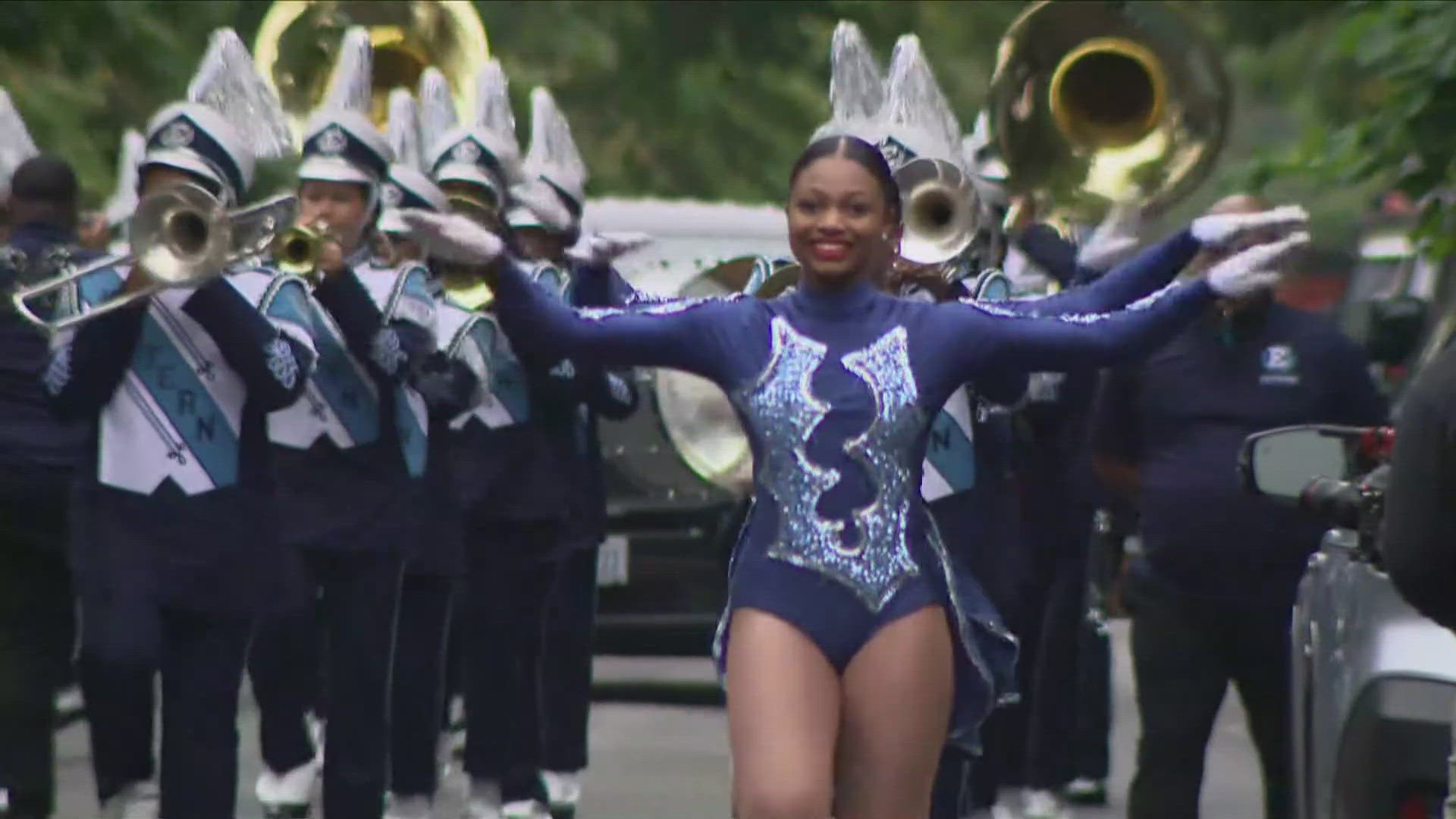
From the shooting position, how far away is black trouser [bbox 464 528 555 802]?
39.7ft

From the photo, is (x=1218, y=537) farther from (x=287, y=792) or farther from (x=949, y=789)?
(x=287, y=792)

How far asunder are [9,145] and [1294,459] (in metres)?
5.21

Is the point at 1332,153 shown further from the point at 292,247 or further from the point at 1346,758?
the point at 1346,758

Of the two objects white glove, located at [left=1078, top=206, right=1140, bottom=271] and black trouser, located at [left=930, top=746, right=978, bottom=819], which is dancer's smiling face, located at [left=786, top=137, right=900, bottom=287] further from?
black trouser, located at [left=930, top=746, right=978, bottom=819]

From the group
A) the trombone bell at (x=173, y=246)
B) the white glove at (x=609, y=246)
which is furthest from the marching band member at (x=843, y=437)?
the white glove at (x=609, y=246)

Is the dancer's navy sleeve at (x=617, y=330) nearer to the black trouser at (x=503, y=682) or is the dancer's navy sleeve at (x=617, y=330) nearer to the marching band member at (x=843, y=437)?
the marching band member at (x=843, y=437)

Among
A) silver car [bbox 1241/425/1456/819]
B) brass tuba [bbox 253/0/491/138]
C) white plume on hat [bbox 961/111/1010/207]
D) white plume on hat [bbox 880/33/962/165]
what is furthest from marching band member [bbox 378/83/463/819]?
brass tuba [bbox 253/0/491/138]

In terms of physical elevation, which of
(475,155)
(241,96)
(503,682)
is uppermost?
(475,155)

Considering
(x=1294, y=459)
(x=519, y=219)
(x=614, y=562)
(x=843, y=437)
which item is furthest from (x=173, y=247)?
(x=614, y=562)

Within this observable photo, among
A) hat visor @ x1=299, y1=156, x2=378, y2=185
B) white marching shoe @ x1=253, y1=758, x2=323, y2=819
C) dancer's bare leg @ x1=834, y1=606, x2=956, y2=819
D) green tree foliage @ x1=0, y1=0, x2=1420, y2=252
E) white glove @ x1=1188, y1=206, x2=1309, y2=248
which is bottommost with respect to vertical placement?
white marching shoe @ x1=253, y1=758, x2=323, y2=819

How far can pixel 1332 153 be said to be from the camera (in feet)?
42.7

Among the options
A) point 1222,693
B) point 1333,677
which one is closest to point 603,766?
point 1222,693

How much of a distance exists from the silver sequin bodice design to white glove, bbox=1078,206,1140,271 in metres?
2.09

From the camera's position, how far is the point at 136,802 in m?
10.2
